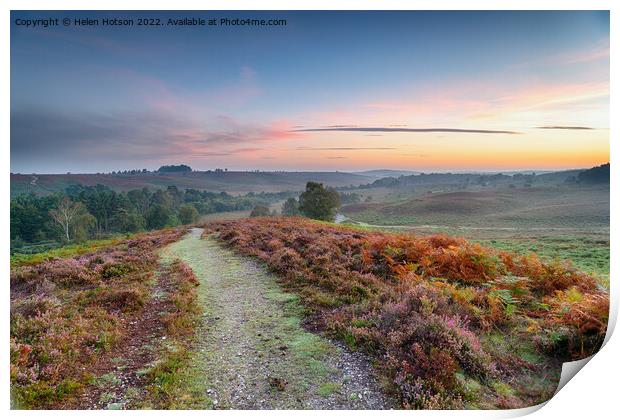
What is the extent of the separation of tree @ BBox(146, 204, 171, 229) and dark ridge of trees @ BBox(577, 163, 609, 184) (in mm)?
13881

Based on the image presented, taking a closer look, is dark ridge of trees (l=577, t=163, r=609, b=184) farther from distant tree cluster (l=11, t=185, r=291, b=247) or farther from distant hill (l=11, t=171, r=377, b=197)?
distant tree cluster (l=11, t=185, r=291, b=247)

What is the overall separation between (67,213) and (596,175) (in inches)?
514

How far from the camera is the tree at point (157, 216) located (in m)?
14.6

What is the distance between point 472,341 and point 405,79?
589 centimetres

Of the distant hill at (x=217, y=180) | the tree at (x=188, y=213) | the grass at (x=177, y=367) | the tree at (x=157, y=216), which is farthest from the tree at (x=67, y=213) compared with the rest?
the tree at (x=188, y=213)

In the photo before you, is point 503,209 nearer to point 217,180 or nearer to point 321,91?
point 321,91

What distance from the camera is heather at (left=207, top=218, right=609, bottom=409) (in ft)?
16.1

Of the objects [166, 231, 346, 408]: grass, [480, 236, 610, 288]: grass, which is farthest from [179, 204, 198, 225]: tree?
[480, 236, 610, 288]: grass

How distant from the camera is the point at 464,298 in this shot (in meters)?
6.71

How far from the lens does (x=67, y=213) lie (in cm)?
953

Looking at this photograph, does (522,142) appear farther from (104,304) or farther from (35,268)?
(35,268)

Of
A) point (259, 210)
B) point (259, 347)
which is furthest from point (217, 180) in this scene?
point (259, 347)
